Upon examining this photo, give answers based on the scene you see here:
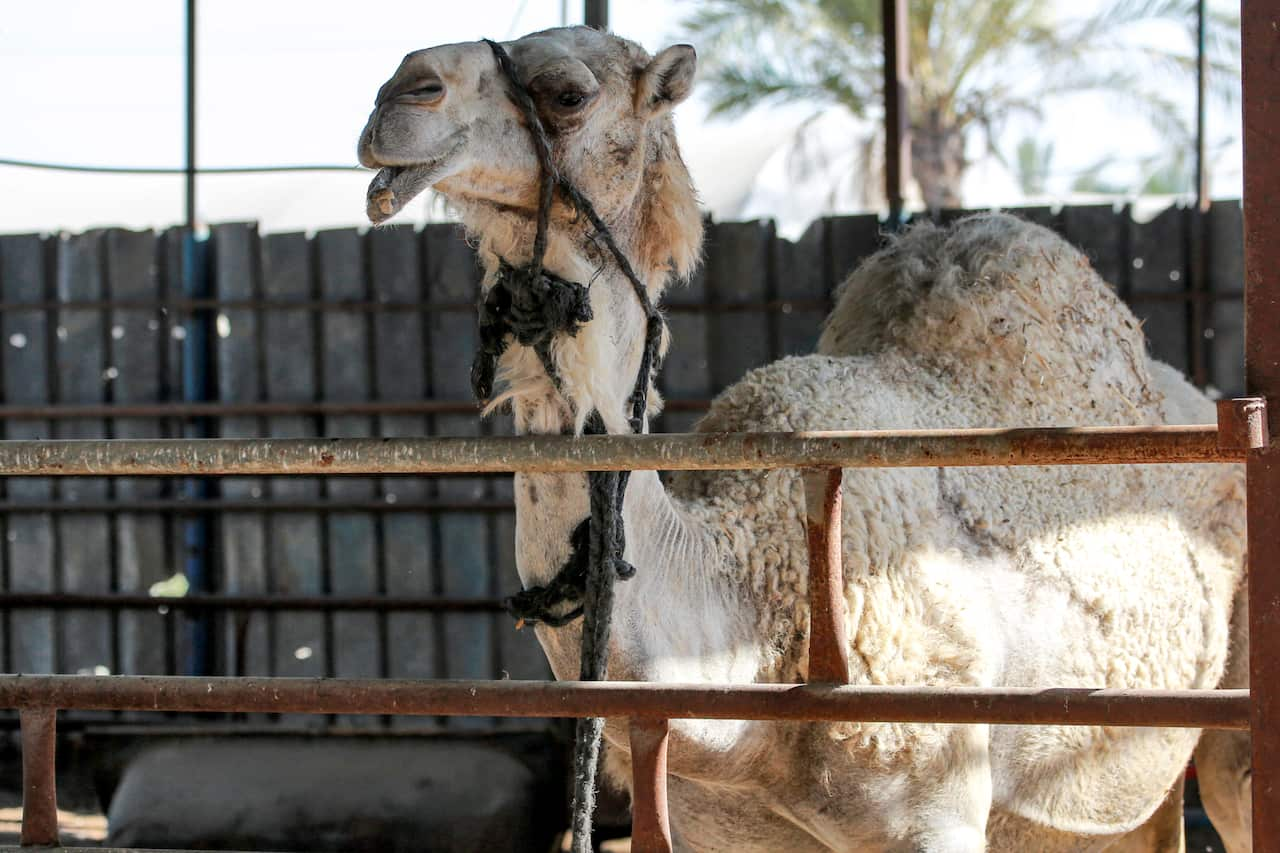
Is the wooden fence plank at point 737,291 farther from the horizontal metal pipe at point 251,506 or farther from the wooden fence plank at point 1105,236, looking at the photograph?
the wooden fence plank at point 1105,236

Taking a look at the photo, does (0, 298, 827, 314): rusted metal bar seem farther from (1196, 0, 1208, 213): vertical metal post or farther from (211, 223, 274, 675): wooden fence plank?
(1196, 0, 1208, 213): vertical metal post

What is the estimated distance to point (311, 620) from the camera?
22.0ft

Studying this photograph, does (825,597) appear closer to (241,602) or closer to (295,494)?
(295,494)

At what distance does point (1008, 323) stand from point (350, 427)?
3862 mm

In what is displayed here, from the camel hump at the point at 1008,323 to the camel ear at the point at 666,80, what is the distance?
1352 mm

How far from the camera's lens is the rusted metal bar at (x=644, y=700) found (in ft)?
6.21

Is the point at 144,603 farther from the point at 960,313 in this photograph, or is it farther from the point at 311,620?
the point at 960,313

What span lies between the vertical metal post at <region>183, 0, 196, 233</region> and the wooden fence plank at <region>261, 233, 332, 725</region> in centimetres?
81

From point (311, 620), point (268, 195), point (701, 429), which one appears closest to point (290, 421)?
point (311, 620)

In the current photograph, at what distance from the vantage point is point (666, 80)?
2.59 metres

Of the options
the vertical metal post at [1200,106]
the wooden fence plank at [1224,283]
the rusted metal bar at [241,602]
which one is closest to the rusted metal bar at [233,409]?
the rusted metal bar at [241,602]

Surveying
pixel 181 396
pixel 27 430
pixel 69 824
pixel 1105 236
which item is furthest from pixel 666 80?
pixel 69 824

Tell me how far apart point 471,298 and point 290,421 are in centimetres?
111

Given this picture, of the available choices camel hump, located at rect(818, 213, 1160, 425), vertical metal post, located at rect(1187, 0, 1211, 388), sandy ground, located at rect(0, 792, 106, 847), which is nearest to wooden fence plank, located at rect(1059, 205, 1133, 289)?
vertical metal post, located at rect(1187, 0, 1211, 388)
